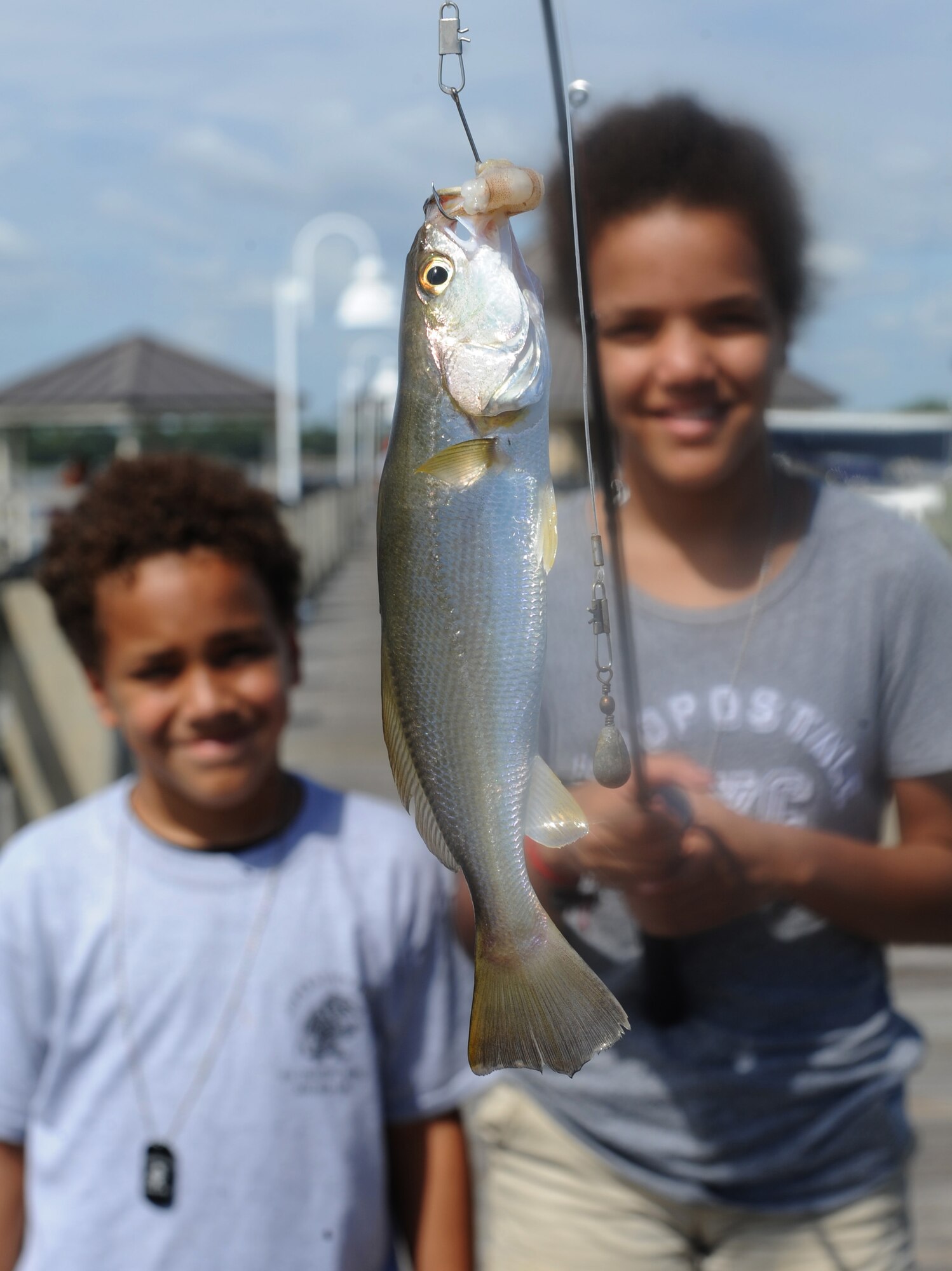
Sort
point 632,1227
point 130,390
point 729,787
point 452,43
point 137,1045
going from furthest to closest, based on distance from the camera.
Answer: point 130,390
point 137,1045
point 632,1227
point 729,787
point 452,43

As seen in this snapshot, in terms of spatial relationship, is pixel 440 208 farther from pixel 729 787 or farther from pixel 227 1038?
pixel 227 1038

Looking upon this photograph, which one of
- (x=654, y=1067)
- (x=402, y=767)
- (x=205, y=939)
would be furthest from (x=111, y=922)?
(x=402, y=767)

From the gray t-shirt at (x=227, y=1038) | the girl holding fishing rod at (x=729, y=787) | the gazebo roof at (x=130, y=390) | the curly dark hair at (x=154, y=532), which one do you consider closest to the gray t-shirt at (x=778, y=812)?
the girl holding fishing rod at (x=729, y=787)

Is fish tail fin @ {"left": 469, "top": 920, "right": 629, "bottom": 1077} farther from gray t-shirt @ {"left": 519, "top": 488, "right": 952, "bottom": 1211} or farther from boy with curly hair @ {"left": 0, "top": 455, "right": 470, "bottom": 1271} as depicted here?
boy with curly hair @ {"left": 0, "top": 455, "right": 470, "bottom": 1271}

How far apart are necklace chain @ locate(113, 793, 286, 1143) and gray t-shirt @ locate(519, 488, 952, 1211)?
0.53 metres

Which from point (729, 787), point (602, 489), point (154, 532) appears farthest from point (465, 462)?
point (154, 532)

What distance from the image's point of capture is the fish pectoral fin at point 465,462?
2.17ft

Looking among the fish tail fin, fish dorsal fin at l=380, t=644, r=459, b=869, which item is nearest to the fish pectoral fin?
fish dorsal fin at l=380, t=644, r=459, b=869

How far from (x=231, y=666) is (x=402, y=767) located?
1.22 m

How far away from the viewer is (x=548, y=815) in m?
0.71

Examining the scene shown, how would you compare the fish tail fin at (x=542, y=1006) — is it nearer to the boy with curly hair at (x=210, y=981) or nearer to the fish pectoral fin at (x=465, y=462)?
the fish pectoral fin at (x=465, y=462)

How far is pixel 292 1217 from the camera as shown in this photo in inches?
74.5

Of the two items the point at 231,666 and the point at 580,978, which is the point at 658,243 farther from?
the point at 231,666

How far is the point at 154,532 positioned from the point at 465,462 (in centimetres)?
138
